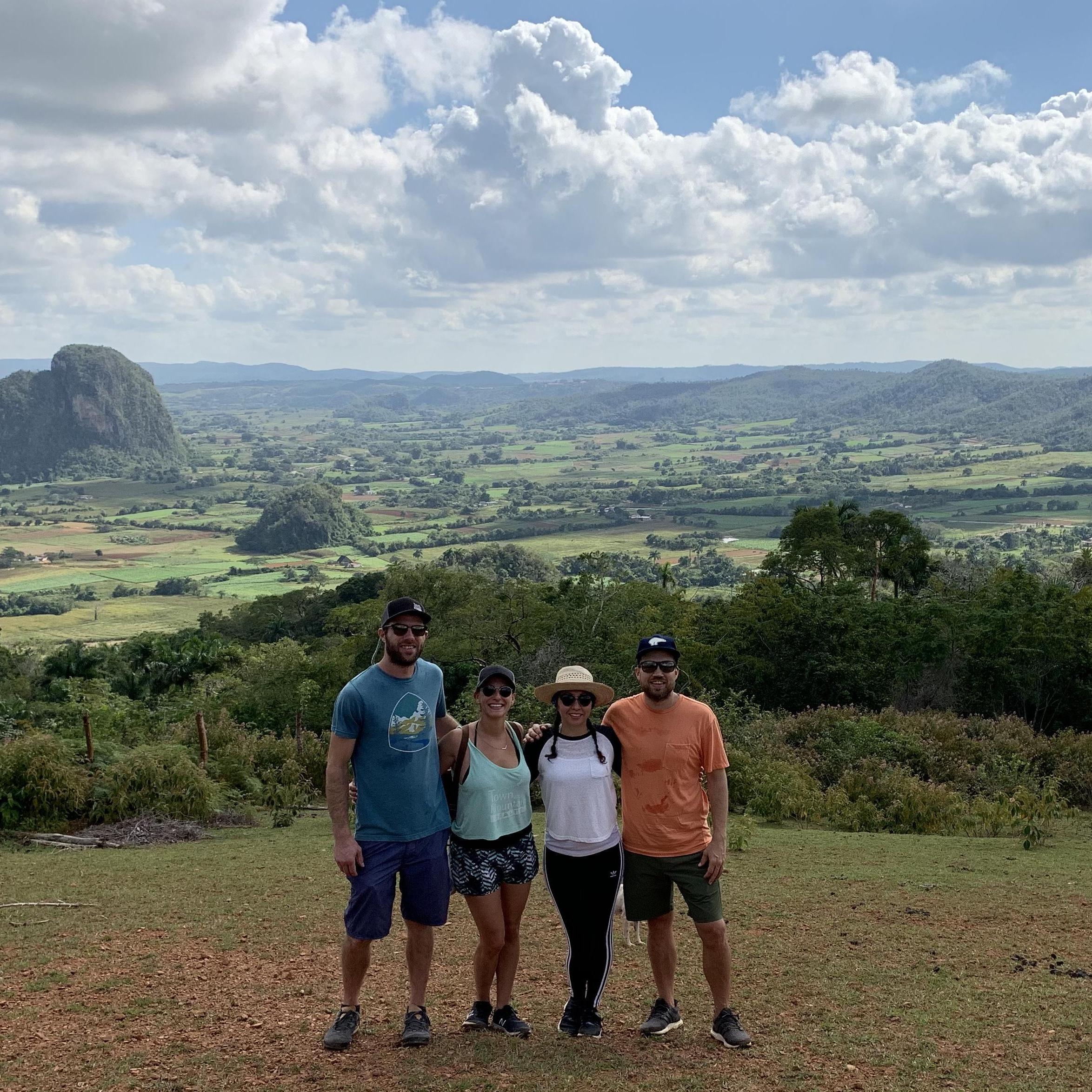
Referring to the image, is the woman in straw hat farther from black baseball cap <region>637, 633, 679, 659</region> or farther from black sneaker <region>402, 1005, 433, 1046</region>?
black sneaker <region>402, 1005, 433, 1046</region>

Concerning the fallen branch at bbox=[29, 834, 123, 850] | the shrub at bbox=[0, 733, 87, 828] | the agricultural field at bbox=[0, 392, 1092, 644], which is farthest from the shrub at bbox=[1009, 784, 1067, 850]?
the agricultural field at bbox=[0, 392, 1092, 644]

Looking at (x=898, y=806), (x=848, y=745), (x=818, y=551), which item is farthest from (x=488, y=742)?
(x=818, y=551)

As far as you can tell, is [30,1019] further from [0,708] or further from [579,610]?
[579,610]

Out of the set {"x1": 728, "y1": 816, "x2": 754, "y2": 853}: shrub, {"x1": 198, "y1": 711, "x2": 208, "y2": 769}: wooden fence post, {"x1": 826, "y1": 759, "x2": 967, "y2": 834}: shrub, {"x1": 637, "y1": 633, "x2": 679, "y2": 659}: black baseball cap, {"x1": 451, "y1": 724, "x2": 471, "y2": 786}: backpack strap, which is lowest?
{"x1": 826, "y1": 759, "x2": 967, "y2": 834}: shrub

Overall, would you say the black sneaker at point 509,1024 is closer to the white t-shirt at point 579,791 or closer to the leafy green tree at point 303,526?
the white t-shirt at point 579,791

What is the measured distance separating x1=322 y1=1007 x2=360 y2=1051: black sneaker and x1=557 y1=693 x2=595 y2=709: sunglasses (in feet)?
6.68

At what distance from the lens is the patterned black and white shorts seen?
18.8 feet

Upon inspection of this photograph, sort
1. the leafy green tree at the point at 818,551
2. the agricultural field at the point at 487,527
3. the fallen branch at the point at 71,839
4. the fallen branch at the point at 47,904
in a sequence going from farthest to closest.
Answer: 1. the agricultural field at the point at 487,527
2. the leafy green tree at the point at 818,551
3. the fallen branch at the point at 71,839
4. the fallen branch at the point at 47,904

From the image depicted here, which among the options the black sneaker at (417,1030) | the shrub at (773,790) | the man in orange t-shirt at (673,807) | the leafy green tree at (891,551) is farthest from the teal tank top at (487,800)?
the leafy green tree at (891,551)

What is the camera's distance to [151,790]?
50.3ft

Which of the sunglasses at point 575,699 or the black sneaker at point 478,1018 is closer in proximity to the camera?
the sunglasses at point 575,699

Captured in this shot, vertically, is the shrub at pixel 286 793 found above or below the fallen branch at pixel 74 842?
below

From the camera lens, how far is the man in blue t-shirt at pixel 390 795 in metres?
5.59

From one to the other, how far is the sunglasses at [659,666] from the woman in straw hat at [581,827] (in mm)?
253
